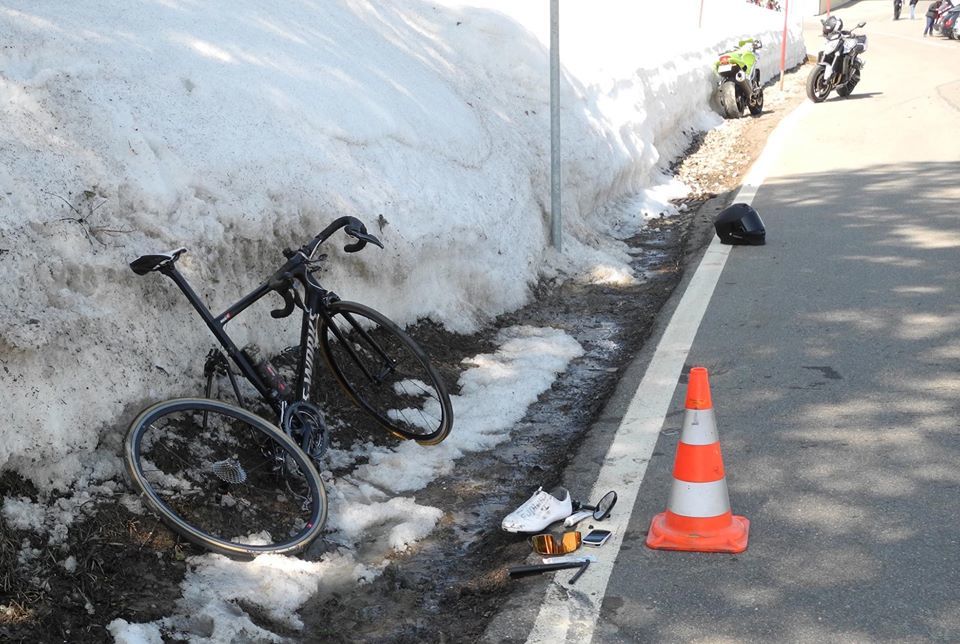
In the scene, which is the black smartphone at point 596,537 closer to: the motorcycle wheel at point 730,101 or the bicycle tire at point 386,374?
the bicycle tire at point 386,374

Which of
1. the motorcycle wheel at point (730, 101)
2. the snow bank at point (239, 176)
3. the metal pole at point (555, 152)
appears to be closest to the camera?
the snow bank at point (239, 176)

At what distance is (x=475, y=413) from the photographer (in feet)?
19.6

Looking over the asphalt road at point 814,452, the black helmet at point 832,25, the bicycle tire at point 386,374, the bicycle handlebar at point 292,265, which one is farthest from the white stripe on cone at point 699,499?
the black helmet at point 832,25

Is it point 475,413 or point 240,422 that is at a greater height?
point 240,422

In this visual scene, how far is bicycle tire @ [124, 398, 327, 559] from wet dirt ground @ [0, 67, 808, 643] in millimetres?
153

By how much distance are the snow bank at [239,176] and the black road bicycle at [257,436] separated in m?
0.28

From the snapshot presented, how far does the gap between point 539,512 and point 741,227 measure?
18.3 ft

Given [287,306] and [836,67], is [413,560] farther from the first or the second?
[836,67]

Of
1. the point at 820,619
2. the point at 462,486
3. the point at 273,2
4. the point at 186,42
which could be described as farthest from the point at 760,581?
the point at 273,2

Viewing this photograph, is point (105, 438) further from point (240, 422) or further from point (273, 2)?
point (273, 2)

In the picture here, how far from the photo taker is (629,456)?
5109 mm

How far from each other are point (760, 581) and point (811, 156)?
11.0 meters

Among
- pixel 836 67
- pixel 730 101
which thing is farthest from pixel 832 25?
pixel 730 101

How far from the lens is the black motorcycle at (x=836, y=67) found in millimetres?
19688
